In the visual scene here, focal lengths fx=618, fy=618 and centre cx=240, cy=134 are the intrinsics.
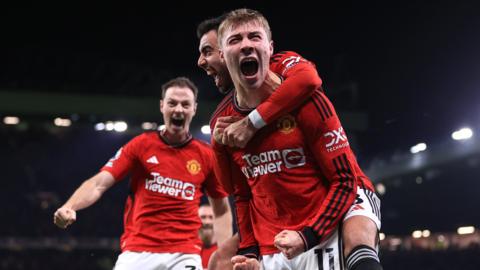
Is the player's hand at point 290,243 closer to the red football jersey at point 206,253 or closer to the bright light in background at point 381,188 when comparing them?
the red football jersey at point 206,253

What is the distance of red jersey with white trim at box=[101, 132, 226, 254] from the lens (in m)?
4.27

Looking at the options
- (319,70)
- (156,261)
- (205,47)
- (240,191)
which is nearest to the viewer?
(240,191)

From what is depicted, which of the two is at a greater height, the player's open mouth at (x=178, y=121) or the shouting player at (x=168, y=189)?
the player's open mouth at (x=178, y=121)

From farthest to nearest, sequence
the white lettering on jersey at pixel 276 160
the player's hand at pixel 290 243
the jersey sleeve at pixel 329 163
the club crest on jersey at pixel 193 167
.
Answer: the club crest on jersey at pixel 193 167 → the white lettering on jersey at pixel 276 160 → the jersey sleeve at pixel 329 163 → the player's hand at pixel 290 243

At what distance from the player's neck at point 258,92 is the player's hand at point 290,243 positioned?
1.82 feet

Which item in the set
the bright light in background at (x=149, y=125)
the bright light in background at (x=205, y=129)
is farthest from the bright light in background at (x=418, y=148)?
the bright light in background at (x=149, y=125)

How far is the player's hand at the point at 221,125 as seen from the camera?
2412mm

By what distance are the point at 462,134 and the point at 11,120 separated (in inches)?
419

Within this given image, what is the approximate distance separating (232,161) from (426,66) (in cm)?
956

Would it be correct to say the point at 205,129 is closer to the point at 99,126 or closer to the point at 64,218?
the point at 99,126

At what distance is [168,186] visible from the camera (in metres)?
4.34

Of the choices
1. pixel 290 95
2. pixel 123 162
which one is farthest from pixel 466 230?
pixel 290 95

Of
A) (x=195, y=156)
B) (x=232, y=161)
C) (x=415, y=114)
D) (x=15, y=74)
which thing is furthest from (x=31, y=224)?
(x=232, y=161)

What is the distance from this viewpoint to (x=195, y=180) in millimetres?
4453
